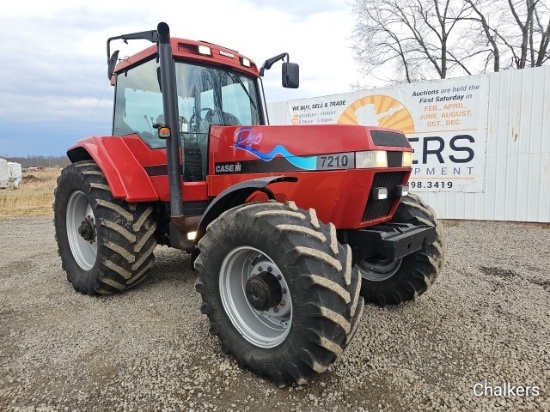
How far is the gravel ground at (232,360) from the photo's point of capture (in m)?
2.34

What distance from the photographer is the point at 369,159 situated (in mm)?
2803

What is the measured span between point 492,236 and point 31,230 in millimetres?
9650

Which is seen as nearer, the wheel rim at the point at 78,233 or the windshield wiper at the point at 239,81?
the windshield wiper at the point at 239,81

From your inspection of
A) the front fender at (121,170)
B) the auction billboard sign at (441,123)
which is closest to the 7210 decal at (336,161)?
the front fender at (121,170)

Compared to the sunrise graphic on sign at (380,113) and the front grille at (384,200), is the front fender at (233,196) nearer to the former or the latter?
the front grille at (384,200)

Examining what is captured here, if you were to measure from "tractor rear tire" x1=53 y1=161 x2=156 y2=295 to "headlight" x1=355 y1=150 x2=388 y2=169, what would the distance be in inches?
86.4

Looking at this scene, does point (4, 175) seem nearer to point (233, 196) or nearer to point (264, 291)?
point (233, 196)

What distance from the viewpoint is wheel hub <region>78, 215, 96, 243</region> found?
13.8 ft

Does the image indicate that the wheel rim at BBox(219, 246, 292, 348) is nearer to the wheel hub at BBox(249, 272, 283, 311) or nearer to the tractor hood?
the wheel hub at BBox(249, 272, 283, 311)

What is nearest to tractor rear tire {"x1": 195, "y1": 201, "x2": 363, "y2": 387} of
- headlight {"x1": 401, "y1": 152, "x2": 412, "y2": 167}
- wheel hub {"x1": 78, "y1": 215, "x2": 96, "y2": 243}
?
headlight {"x1": 401, "y1": 152, "x2": 412, "y2": 167}

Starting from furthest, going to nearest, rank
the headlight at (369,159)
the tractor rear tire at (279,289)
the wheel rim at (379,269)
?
the wheel rim at (379,269) → the headlight at (369,159) → the tractor rear tire at (279,289)

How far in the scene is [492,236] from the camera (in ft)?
23.2

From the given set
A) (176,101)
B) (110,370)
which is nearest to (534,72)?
(176,101)

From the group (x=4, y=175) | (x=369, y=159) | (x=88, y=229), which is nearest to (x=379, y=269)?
(x=369, y=159)
